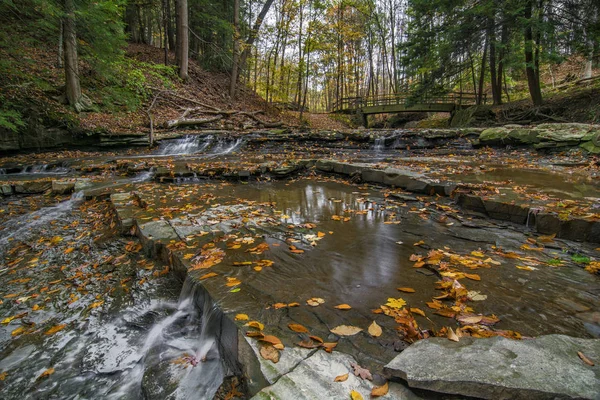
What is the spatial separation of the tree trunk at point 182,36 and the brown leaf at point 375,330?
18.0 m

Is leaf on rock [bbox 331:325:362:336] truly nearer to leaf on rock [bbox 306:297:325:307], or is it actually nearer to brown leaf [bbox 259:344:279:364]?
leaf on rock [bbox 306:297:325:307]

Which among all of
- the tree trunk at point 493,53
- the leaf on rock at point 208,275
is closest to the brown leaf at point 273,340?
the leaf on rock at point 208,275

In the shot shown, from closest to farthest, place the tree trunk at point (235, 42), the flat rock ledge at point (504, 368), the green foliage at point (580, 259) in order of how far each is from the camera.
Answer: the flat rock ledge at point (504, 368), the green foliage at point (580, 259), the tree trunk at point (235, 42)

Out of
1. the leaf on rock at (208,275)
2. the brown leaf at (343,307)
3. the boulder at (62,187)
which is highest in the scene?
the boulder at (62,187)

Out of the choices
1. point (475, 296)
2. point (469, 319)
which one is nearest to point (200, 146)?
point (475, 296)

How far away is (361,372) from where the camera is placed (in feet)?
A: 4.77

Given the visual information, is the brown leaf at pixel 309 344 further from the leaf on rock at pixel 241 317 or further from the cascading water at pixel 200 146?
the cascading water at pixel 200 146

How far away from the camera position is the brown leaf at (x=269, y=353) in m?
1.52

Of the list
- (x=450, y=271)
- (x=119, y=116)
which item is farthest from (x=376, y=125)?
(x=450, y=271)

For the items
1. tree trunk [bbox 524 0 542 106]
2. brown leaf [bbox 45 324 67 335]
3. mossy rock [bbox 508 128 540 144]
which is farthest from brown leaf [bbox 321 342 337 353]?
tree trunk [bbox 524 0 542 106]

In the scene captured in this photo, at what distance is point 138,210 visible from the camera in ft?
14.9

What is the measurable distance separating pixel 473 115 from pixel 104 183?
17607mm

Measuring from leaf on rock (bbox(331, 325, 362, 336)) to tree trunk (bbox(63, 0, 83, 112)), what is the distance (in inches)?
434

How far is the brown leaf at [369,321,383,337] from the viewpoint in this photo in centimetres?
178
